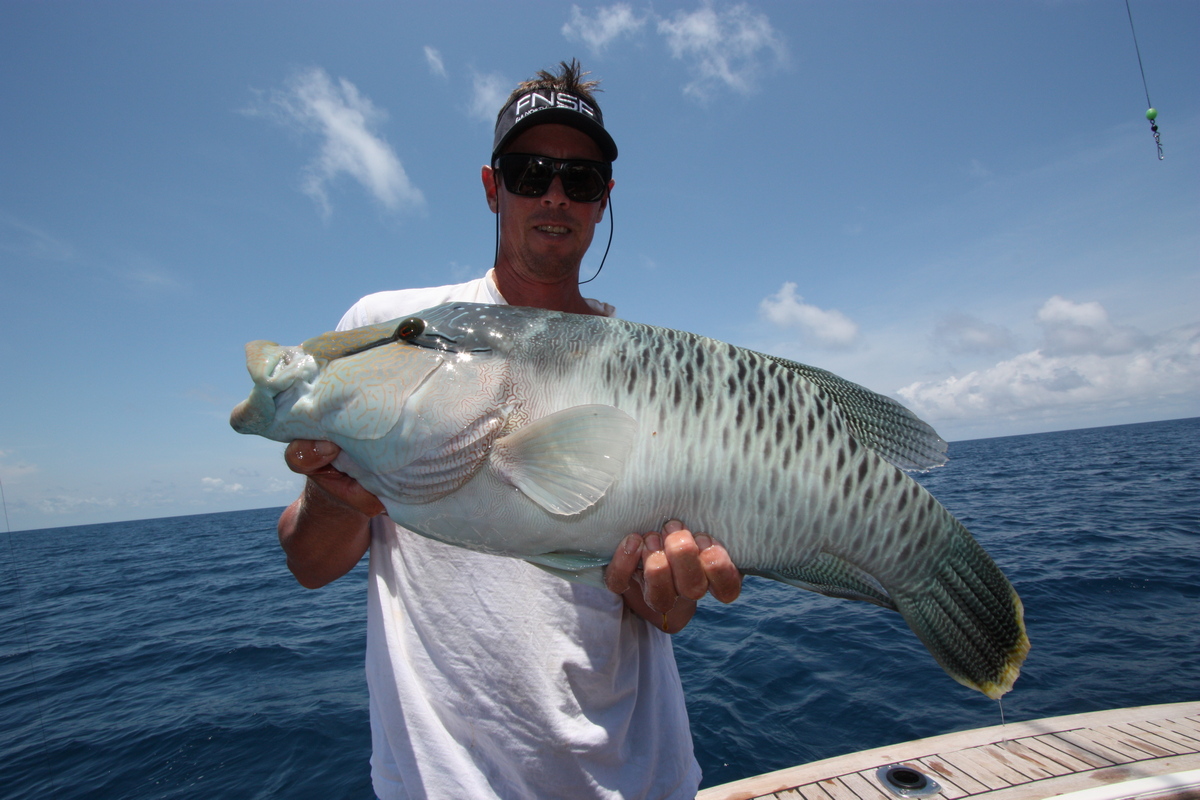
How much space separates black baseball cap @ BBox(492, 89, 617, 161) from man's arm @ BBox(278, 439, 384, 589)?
191cm

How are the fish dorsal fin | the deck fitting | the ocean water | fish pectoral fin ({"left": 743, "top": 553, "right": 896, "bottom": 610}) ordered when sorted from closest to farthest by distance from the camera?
1. fish pectoral fin ({"left": 743, "top": 553, "right": 896, "bottom": 610})
2. the fish dorsal fin
3. the deck fitting
4. the ocean water

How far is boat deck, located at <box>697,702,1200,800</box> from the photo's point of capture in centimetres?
438

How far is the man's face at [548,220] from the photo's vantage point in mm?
2910

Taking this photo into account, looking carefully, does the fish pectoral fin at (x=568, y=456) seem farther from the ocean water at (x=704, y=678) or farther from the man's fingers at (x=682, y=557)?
the ocean water at (x=704, y=678)

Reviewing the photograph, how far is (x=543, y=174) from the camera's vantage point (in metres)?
2.92

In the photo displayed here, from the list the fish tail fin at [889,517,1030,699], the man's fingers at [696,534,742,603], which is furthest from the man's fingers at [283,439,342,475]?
the fish tail fin at [889,517,1030,699]

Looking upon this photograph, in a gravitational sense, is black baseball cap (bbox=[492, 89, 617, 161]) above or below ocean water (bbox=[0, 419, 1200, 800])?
above

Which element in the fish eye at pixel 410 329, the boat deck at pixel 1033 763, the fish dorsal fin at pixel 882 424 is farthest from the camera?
the boat deck at pixel 1033 763

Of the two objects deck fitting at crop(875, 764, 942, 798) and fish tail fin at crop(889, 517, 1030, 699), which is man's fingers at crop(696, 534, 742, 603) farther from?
deck fitting at crop(875, 764, 942, 798)

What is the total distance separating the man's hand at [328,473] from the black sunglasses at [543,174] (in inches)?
68.0

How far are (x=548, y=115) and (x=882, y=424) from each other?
2214 millimetres

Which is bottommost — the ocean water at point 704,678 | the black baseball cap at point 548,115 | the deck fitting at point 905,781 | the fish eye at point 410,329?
the ocean water at point 704,678

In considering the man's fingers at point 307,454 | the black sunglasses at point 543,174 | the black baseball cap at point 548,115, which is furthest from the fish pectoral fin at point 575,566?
the black baseball cap at point 548,115

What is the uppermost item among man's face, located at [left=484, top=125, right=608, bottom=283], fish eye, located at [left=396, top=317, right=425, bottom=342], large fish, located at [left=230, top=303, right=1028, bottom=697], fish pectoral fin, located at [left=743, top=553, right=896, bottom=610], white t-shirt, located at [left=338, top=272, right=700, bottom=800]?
man's face, located at [left=484, top=125, right=608, bottom=283]
